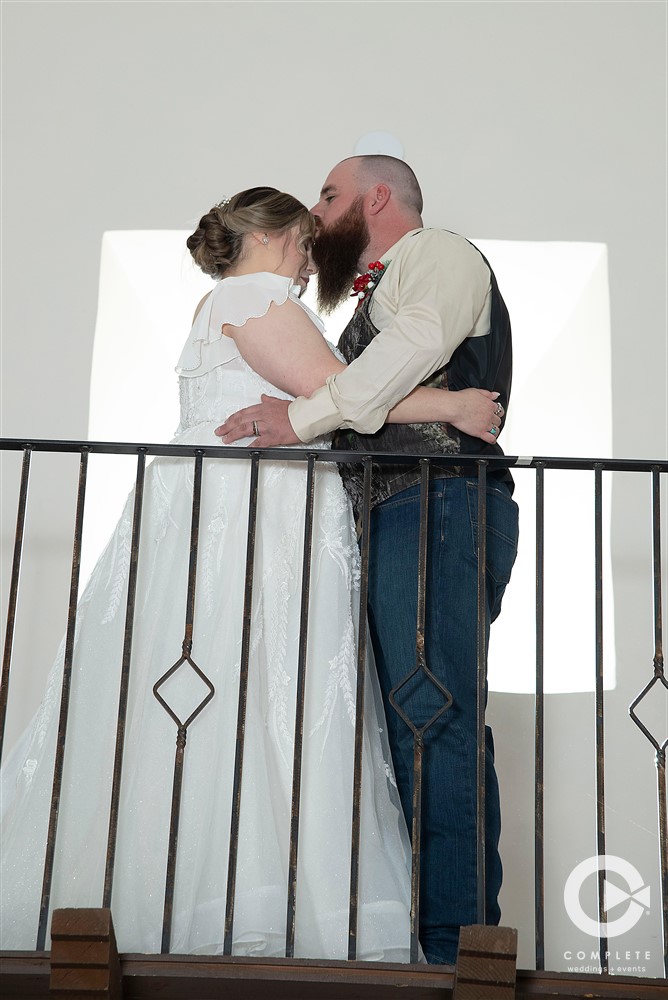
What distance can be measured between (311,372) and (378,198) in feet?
3.02

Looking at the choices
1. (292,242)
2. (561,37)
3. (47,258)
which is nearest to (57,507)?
(47,258)

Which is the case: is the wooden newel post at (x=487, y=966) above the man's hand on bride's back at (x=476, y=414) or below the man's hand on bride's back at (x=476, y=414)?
below

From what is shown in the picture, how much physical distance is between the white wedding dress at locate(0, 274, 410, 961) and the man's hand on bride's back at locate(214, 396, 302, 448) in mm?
81

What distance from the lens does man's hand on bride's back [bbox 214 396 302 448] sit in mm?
2703

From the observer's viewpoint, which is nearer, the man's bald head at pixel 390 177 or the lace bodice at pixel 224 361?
the lace bodice at pixel 224 361

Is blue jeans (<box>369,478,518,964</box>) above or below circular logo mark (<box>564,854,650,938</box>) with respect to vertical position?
above

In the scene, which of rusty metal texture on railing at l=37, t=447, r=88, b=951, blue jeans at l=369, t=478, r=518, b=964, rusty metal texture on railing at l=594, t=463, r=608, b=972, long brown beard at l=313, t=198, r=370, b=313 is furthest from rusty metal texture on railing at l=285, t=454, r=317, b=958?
long brown beard at l=313, t=198, r=370, b=313

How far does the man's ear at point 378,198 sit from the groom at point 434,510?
0.49 meters

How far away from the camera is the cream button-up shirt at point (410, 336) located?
8.75 ft

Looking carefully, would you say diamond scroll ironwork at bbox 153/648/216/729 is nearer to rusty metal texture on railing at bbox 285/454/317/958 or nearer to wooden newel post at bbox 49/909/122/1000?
rusty metal texture on railing at bbox 285/454/317/958

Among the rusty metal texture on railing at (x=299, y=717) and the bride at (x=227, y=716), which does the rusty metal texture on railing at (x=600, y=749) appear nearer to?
the bride at (x=227, y=716)

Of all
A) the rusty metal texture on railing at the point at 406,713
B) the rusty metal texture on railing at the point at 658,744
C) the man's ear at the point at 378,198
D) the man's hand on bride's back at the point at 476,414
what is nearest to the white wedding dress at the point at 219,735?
the rusty metal texture on railing at the point at 406,713

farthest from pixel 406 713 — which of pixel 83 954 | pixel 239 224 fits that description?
pixel 239 224

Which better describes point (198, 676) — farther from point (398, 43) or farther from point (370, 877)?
point (398, 43)
